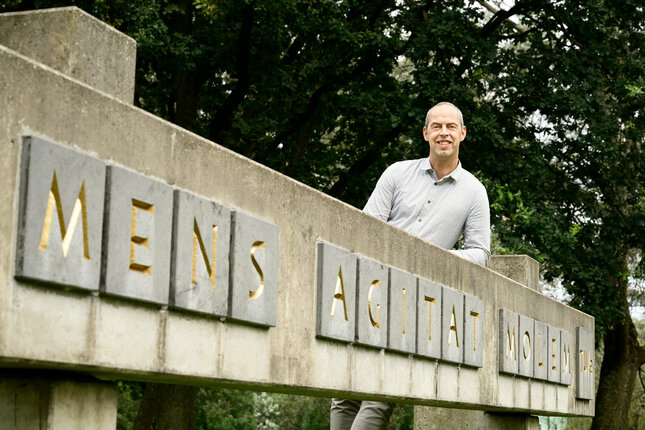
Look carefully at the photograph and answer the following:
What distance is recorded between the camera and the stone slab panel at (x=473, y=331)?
6.08 meters

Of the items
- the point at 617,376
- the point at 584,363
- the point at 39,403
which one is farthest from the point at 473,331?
the point at 617,376

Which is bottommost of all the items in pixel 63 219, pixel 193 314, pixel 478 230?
pixel 193 314

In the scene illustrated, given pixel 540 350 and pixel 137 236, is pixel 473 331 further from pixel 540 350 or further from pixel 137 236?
pixel 137 236

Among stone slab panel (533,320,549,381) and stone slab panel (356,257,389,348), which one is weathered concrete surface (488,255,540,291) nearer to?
stone slab panel (533,320,549,381)

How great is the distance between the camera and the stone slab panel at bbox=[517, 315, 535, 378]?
7082 millimetres

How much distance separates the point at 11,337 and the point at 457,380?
3.58 metres

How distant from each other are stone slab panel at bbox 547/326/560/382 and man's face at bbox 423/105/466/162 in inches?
93.9

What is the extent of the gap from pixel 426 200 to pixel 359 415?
4.01ft

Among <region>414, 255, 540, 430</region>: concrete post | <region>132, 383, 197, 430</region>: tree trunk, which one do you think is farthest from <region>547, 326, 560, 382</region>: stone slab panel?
<region>132, 383, 197, 430</region>: tree trunk

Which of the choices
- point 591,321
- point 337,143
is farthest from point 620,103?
point 591,321

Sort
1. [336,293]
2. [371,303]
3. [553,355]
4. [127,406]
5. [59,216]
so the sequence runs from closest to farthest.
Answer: [59,216] < [336,293] < [371,303] < [553,355] < [127,406]

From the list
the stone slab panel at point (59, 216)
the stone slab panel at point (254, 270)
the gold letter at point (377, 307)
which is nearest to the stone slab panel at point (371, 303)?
the gold letter at point (377, 307)

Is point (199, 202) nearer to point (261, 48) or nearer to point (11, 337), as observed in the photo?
point (11, 337)

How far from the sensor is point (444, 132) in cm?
579
